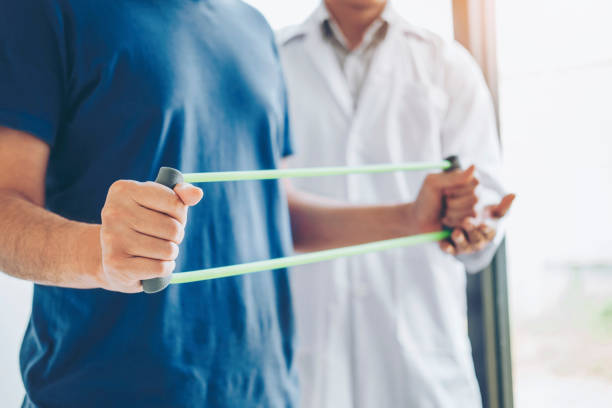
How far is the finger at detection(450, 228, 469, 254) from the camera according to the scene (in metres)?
0.95

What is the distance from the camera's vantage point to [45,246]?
1.82ft

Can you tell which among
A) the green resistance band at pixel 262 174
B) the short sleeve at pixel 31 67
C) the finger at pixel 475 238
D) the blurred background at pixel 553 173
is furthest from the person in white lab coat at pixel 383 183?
the short sleeve at pixel 31 67

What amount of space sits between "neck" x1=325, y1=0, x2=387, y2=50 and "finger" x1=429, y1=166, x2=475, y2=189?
474 millimetres

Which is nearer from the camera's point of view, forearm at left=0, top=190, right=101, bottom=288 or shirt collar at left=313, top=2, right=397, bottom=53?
forearm at left=0, top=190, right=101, bottom=288

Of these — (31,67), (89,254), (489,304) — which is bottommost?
(489,304)

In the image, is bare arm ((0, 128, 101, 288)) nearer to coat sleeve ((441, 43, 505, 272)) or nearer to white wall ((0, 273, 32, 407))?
white wall ((0, 273, 32, 407))

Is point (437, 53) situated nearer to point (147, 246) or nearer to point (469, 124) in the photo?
point (469, 124)

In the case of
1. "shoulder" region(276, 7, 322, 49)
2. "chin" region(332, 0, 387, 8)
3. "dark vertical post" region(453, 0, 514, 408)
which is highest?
"chin" region(332, 0, 387, 8)

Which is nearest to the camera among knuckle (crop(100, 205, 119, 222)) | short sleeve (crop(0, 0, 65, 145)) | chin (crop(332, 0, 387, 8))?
knuckle (crop(100, 205, 119, 222))

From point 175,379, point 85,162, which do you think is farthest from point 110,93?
point 175,379

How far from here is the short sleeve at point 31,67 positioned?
1.98ft

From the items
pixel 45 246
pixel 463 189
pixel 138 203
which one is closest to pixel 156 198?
pixel 138 203

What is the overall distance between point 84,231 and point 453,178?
59 cm

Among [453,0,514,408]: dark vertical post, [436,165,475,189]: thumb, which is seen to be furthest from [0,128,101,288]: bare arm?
[453,0,514,408]: dark vertical post
